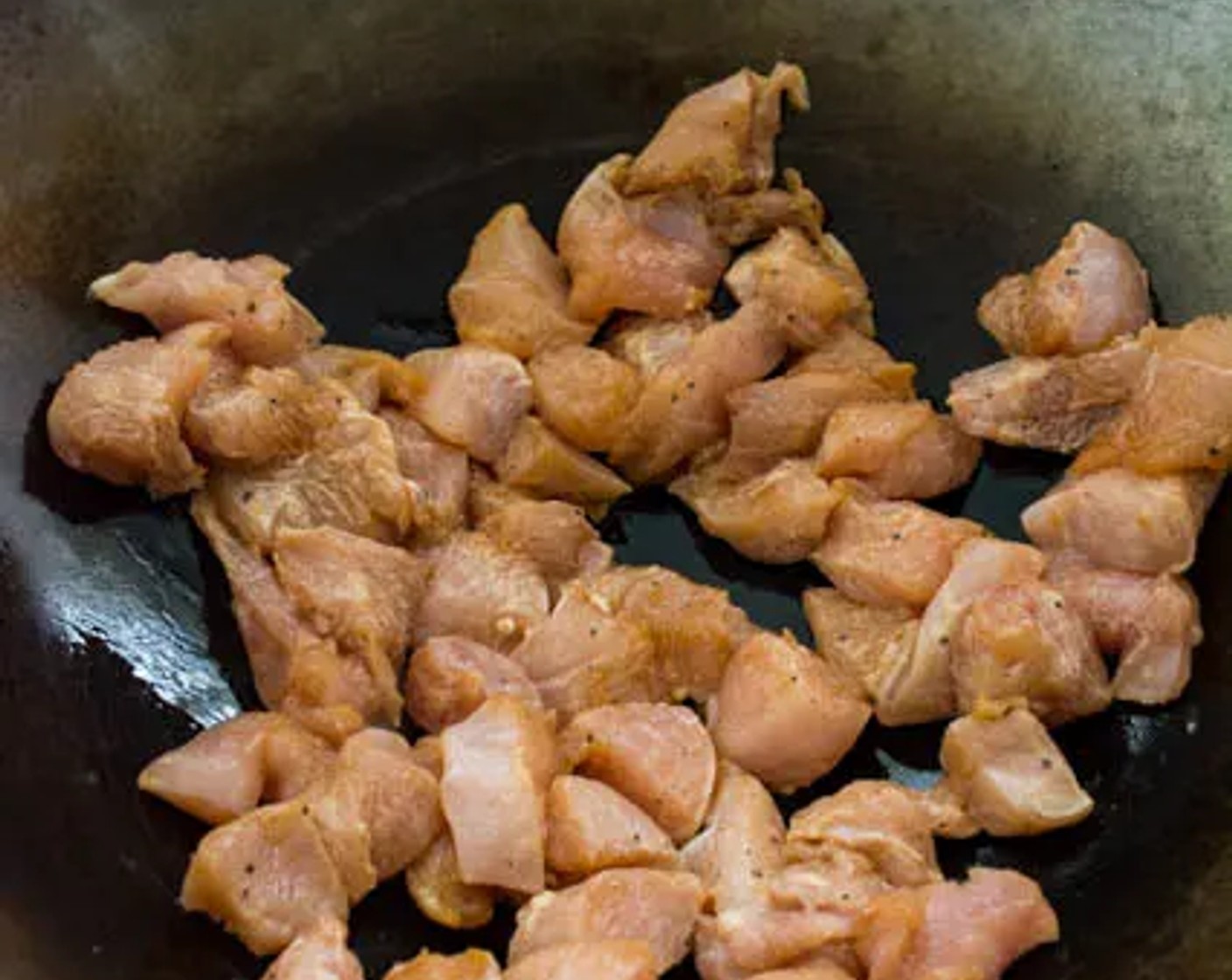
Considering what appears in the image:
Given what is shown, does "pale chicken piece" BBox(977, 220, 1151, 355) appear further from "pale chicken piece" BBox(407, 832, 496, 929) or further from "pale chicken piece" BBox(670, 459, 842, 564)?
"pale chicken piece" BBox(407, 832, 496, 929)

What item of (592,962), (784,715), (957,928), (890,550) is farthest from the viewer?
(890,550)

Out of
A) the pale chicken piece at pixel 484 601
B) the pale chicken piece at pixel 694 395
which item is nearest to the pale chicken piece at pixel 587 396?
the pale chicken piece at pixel 694 395

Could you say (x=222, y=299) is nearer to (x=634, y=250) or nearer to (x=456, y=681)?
(x=634, y=250)

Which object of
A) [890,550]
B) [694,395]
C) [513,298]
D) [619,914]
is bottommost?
[619,914]

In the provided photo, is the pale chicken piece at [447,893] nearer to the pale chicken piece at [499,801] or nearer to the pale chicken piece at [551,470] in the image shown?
the pale chicken piece at [499,801]

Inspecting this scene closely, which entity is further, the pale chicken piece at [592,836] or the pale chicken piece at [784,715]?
the pale chicken piece at [784,715]

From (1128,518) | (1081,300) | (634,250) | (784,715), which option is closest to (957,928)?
(784,715)

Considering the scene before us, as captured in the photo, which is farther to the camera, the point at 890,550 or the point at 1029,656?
the point at 890,550
